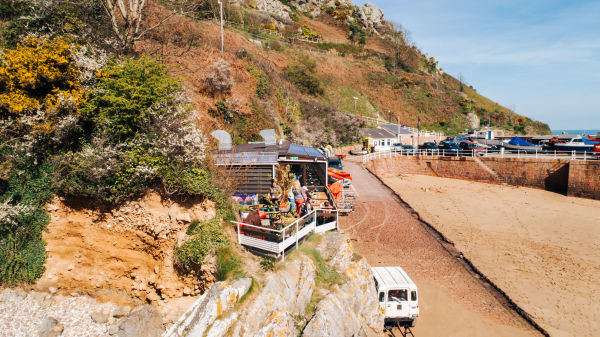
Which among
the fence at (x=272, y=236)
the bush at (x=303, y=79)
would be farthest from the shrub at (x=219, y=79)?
the bush at (x=303, y=79)

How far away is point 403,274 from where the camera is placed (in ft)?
37.4

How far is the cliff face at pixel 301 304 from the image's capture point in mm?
5949

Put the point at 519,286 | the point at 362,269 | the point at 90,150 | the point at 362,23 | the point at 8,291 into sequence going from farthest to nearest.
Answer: the point at 362,23 → the point at 519,286 → the point at 362,269 → the point at 90,150 → the point at 8,291

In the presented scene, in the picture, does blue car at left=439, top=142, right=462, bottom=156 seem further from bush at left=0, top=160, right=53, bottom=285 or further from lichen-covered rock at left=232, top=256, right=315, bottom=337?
bush at left=0, top=160, right=53, bottom=285

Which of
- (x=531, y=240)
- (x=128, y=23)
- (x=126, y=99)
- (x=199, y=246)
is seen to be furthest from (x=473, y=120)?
(x=126, y=99)

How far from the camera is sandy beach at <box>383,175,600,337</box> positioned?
11375 mm

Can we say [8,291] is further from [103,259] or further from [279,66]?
[279,66]

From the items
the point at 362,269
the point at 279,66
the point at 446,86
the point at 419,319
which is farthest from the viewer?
the point at 446,86

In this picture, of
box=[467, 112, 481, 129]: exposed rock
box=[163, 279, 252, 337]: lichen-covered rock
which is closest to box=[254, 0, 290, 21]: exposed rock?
box=[467, 112, 481, 129]: exposed rock

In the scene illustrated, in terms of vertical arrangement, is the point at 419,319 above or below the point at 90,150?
below

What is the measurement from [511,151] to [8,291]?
3867 cm

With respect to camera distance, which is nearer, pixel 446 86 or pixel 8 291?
pixel 8 291

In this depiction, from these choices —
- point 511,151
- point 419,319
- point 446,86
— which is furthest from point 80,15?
point 446,86

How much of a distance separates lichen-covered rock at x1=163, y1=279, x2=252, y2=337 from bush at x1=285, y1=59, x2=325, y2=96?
144 feet
